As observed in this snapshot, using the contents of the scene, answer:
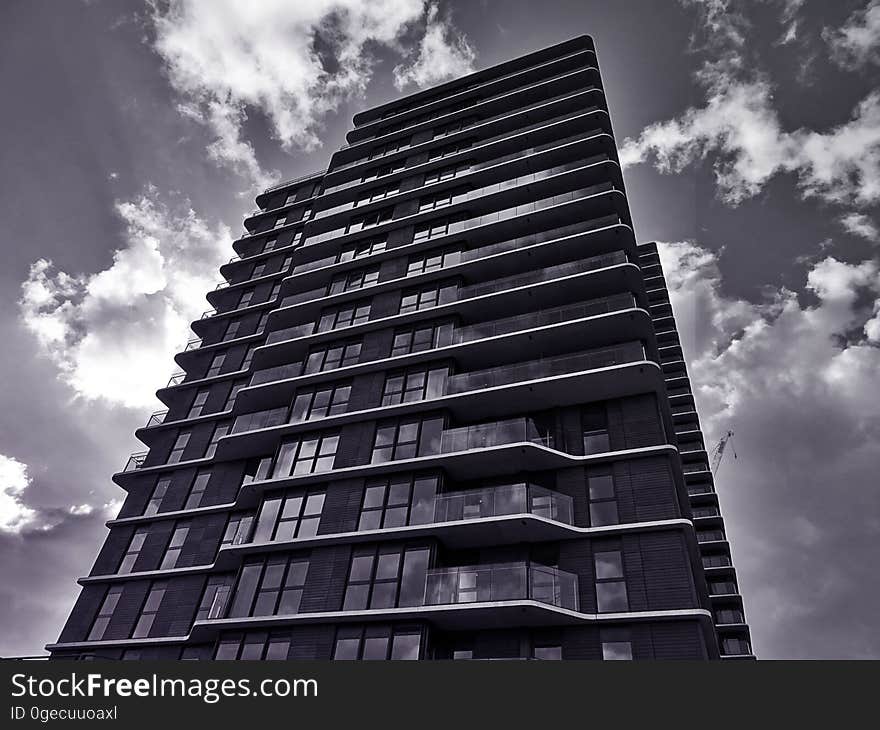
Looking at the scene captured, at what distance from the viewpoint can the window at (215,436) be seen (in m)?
36.6

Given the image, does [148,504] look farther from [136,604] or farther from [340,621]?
[340,621]

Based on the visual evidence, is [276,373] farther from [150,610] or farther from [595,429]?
[595,429]

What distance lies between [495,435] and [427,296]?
10.7m

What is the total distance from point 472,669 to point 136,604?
82.1 ft

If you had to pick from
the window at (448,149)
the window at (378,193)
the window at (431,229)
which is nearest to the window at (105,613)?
the window at (431,229)

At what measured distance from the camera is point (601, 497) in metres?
24.5

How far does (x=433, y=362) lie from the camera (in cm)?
3047

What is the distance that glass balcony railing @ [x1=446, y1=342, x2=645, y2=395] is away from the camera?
2653 centimetres

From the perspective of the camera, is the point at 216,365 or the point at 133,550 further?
the point at 216,365

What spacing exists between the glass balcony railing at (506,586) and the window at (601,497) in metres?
2.70

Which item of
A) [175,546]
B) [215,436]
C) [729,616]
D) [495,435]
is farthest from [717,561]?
[175,546]

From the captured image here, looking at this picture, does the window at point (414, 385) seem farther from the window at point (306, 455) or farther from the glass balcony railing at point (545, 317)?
the window at point (306, 455)

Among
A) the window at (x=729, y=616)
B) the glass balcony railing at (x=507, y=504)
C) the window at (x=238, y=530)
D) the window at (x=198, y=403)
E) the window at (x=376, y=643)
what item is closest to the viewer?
the window at (x=376, y=643)

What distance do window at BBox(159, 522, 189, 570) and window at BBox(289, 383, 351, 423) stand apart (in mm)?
8800
